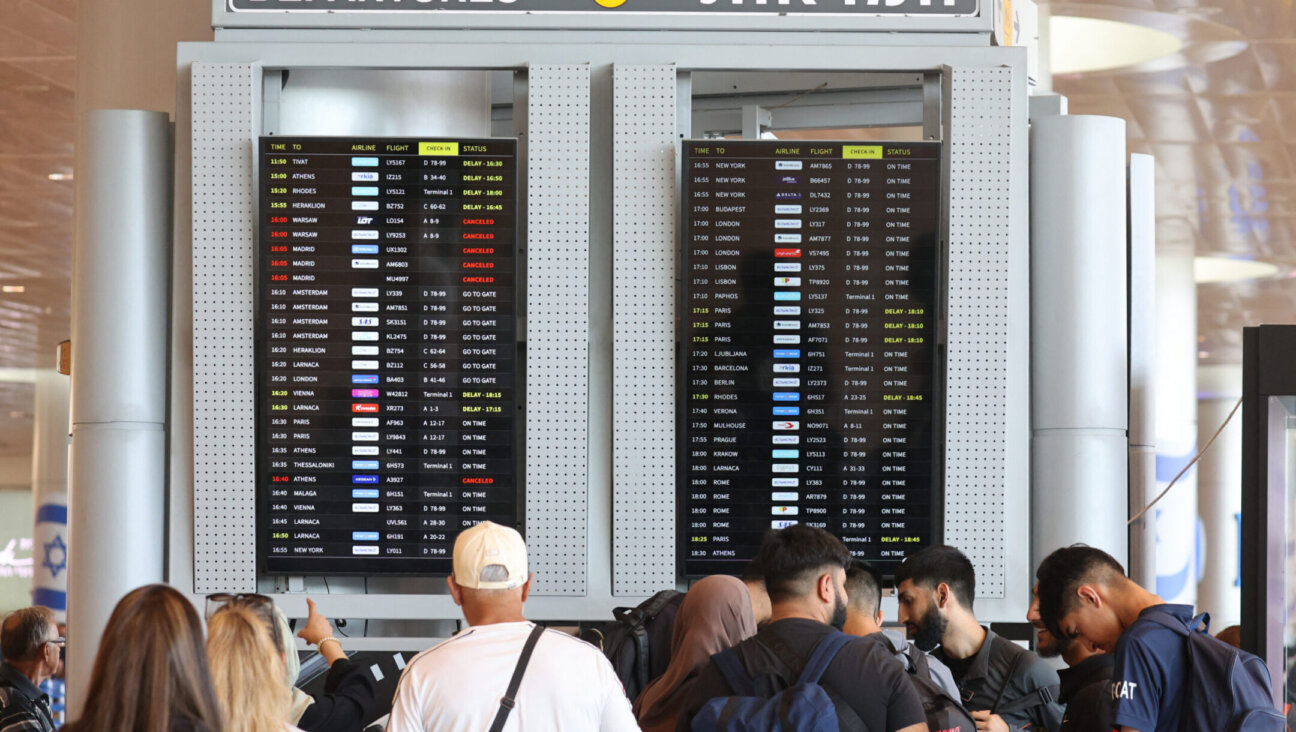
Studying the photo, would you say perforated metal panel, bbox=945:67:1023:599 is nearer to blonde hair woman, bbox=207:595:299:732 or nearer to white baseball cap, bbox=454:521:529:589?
white baseball cap, bbox=454:521:529:589

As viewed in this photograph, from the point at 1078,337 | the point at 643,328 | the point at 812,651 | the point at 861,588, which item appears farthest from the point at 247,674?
the point at 1078,337

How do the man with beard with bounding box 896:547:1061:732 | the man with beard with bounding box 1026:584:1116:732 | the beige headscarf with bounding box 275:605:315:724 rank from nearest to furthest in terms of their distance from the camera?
1. the beige headscarf with bounding box 275:605:315:724
2. the man with beard with bounding box 1026:584:1116:732
3. the man with beard with bounding box 896:547:1061:732

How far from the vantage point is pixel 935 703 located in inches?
140

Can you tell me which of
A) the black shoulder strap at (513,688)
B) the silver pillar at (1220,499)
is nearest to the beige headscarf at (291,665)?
the black shoulder strap at (513,688)

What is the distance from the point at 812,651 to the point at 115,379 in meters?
3.07

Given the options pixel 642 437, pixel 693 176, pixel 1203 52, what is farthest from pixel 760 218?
pixel 1203 52

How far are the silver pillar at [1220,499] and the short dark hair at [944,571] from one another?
37.8ft

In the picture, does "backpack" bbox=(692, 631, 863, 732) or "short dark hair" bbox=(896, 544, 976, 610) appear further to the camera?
"short dark hair" bbox=(896, 544, 976, 610)

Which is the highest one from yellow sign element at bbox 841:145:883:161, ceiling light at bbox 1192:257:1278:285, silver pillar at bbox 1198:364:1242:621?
ceiling light at bbox 1192:257:1278:285

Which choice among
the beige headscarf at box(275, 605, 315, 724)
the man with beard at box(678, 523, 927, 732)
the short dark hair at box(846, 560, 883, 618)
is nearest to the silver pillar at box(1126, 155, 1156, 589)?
the short dark hair at box(846, 560, 883, 618)

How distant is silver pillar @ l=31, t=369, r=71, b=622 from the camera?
14766 millimetres

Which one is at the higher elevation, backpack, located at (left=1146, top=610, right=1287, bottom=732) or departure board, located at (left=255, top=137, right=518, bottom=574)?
departure board, located at (left=255, top=137, right=518, bottom=574)

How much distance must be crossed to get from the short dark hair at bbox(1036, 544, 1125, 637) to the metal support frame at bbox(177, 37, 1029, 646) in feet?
3.76

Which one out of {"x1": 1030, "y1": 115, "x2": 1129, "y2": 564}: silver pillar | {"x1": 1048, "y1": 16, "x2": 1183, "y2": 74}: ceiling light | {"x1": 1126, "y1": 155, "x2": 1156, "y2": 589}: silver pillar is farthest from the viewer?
{"x1": 1048, "y1": 16, "x2": 1183, "y2": 74}: ceiling light
